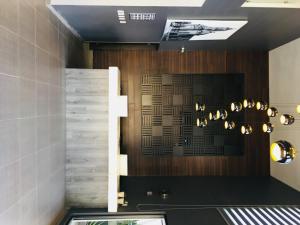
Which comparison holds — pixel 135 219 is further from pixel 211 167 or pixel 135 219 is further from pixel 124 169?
pixel 211 167

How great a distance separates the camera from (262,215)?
425 cm

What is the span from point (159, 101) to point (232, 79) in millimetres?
1894

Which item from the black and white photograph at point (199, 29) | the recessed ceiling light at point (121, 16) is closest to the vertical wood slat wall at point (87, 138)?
the recessed ceiling light at point (121, 16)

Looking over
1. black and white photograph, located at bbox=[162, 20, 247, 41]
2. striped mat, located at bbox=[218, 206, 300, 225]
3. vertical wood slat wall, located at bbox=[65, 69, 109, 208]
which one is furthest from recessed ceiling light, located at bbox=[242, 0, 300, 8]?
striped mat, located at bbox=[218, 206, 300, 225]

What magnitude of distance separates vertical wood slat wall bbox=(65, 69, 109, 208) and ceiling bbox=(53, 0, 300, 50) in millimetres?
891

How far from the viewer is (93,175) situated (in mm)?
4566

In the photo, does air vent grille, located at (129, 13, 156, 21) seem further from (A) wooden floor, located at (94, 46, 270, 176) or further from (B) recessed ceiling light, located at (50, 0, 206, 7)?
(A) wooden floor, located at (94, 46, 270, 176)

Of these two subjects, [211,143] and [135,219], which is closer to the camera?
[135,219]

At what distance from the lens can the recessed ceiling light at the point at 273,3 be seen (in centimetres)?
383

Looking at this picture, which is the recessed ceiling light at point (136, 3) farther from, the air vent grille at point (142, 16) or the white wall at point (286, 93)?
the white wall at point (286, 93)

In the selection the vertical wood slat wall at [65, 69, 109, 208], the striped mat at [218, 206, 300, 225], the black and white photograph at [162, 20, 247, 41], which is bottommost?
→ the striped mat at [218, 206, 300, 225]

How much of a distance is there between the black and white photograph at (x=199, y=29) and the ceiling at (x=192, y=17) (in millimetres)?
115

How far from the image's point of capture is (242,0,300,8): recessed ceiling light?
12.6ft

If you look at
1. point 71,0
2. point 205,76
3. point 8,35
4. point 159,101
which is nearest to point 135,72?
point 159,101
